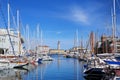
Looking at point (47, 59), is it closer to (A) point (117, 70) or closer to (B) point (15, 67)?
(B) point (15, 67)

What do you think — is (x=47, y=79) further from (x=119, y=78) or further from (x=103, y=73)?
(x=119, y=78)

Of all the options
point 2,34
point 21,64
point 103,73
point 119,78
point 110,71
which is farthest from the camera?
point 2,34

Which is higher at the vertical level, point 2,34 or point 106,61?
point 2,34

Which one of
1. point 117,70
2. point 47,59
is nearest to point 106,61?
point 117,70

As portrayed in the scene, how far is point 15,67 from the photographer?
2196 inches

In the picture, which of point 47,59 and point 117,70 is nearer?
point 117,70

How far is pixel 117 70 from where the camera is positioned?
107 ft

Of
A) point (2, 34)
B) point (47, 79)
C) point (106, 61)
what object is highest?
point (2, 34)

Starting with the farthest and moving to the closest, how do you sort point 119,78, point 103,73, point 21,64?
point 21,64 → point 103,73 → point 119,78

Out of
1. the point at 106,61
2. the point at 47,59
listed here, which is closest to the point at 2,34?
→ the point at 47,59

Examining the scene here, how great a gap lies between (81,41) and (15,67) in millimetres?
81634

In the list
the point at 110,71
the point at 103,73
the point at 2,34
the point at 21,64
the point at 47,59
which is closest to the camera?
the point at 110,71

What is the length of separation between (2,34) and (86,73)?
169 ft

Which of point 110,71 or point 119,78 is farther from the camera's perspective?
point 110,71
